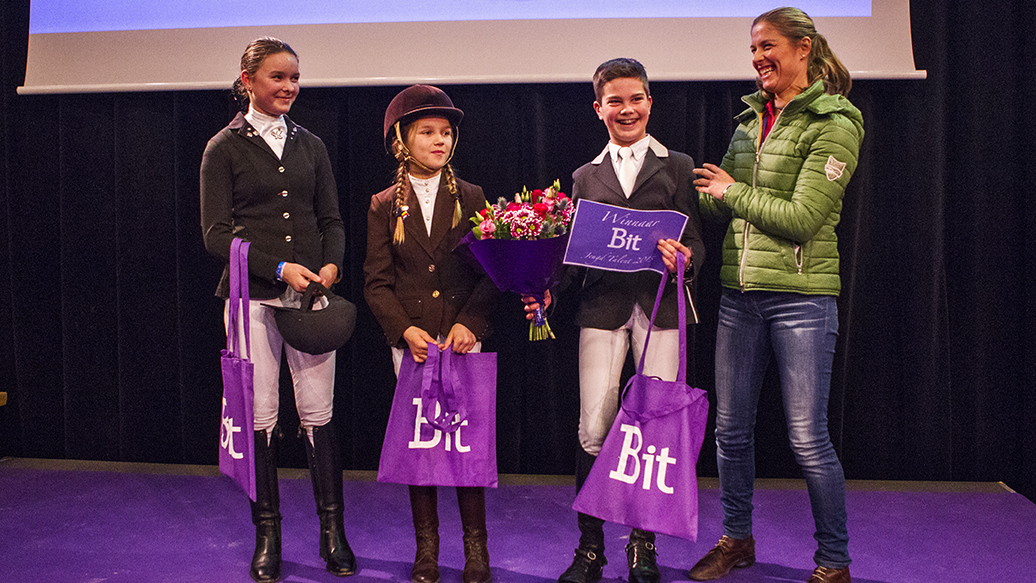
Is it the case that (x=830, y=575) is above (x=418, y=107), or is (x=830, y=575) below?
below

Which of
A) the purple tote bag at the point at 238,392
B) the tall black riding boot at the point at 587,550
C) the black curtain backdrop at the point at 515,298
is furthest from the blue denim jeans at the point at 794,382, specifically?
the purple tote bag at the point at 238,392

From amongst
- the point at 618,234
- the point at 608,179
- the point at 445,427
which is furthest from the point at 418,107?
the point at 445,427

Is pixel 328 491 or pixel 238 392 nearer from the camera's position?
pixel 238 392

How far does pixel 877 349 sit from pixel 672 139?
4.11 ft

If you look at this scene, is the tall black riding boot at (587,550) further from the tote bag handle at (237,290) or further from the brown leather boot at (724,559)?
the tote bag handle at (237,290)

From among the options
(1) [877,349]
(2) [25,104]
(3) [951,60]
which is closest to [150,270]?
(2) [25,104]

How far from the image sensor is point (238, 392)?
6.79 ft

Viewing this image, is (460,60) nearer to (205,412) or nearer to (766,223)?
(766,223)

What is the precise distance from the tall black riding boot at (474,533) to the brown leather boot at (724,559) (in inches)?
25.3

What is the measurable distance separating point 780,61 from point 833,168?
35 cm

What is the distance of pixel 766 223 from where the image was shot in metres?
2.01

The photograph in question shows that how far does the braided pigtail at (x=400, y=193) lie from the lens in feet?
7.06

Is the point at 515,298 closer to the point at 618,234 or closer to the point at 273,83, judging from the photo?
the point at 618,234

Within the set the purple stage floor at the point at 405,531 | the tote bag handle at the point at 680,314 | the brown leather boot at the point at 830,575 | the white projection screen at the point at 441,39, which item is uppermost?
the white projection screen at the point at 441,39
